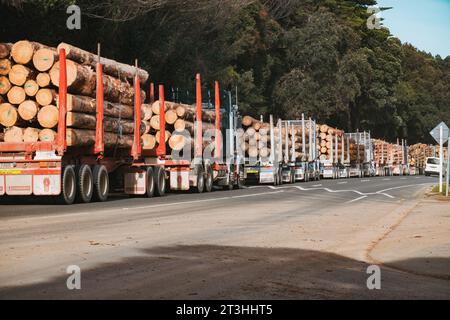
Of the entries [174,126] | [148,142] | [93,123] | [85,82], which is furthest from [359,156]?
[85,82]

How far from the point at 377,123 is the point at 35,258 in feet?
250

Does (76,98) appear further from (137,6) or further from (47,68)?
(137,6)

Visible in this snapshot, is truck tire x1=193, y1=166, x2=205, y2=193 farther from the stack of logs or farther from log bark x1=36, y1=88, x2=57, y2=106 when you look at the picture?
the stack of logs

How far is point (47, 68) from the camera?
65.0ft

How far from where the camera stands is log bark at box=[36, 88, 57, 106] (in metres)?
19.8

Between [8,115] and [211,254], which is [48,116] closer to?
[8,115]

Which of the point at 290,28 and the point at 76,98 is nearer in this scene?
the point at 76,98

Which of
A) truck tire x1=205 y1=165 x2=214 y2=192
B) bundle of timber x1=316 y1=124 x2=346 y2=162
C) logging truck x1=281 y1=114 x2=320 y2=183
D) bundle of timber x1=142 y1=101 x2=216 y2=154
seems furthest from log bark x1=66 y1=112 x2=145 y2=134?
bundle of timber x1=316 y1=124 x2=346 y2=162

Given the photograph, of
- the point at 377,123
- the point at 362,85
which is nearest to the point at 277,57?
the point at 362,85

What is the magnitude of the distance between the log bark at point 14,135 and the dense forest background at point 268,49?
1037 cm

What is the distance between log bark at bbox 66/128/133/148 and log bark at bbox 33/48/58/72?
1.67m

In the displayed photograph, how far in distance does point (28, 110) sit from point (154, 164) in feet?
21.8

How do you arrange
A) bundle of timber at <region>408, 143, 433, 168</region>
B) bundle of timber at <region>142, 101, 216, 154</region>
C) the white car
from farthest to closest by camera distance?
1. bundle of timber at <region>408, 143, 433, 168</region>
2. the white car
3. bundle of timber at <region>142, 101, 216, 154</region>

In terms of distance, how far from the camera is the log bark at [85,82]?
19.8m
